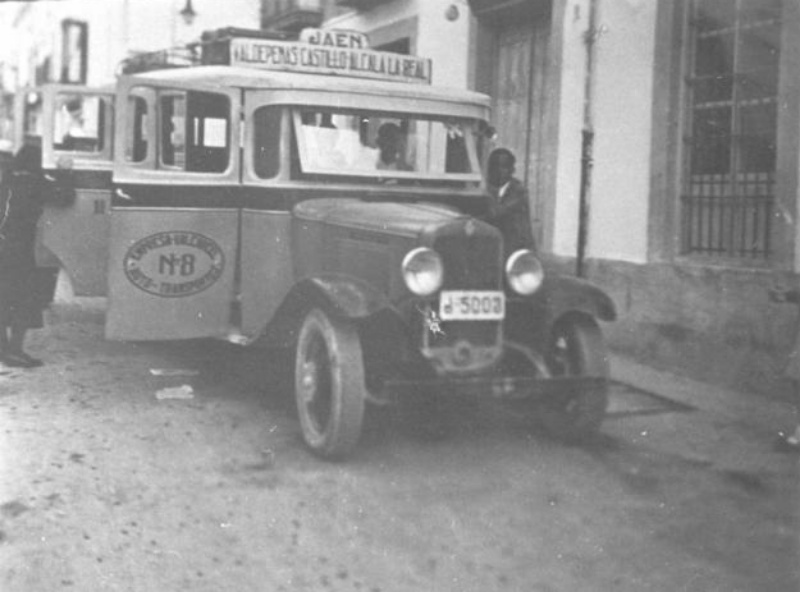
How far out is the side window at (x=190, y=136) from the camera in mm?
6469

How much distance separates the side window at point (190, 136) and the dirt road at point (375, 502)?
1523 mm

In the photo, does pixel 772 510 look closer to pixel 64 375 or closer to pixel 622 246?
pixel 622 246

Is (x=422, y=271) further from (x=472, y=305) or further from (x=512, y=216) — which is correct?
(x=512, y=216)

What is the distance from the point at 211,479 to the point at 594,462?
6.34ft

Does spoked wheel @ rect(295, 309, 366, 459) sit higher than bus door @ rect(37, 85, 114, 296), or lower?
lower

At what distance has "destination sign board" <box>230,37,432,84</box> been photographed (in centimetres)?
651

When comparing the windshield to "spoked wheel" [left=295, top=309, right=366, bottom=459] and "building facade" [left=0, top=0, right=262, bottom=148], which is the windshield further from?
"building facade" [left=0, top=0, right=262, bottom=148]

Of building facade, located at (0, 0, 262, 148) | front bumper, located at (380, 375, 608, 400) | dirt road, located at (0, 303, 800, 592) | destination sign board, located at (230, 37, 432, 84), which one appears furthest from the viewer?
building facade, located at (0, 0, 262, 148)

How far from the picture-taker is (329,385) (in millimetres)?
5105

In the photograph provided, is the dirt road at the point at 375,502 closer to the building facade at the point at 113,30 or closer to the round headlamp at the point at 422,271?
the round headlamp at the point at 422,271

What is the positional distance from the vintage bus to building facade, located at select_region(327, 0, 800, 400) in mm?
1516

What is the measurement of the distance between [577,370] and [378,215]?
1.38 meters

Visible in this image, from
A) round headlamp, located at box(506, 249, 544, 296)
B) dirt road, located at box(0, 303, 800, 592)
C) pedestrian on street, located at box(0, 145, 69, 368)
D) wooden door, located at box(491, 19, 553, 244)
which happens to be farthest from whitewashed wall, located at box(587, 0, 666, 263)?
pedestrian on street, located at box(0, 145, 69, 368)

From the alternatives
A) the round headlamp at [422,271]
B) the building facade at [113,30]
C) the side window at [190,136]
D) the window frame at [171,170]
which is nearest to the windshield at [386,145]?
the window frame at [171,170]
